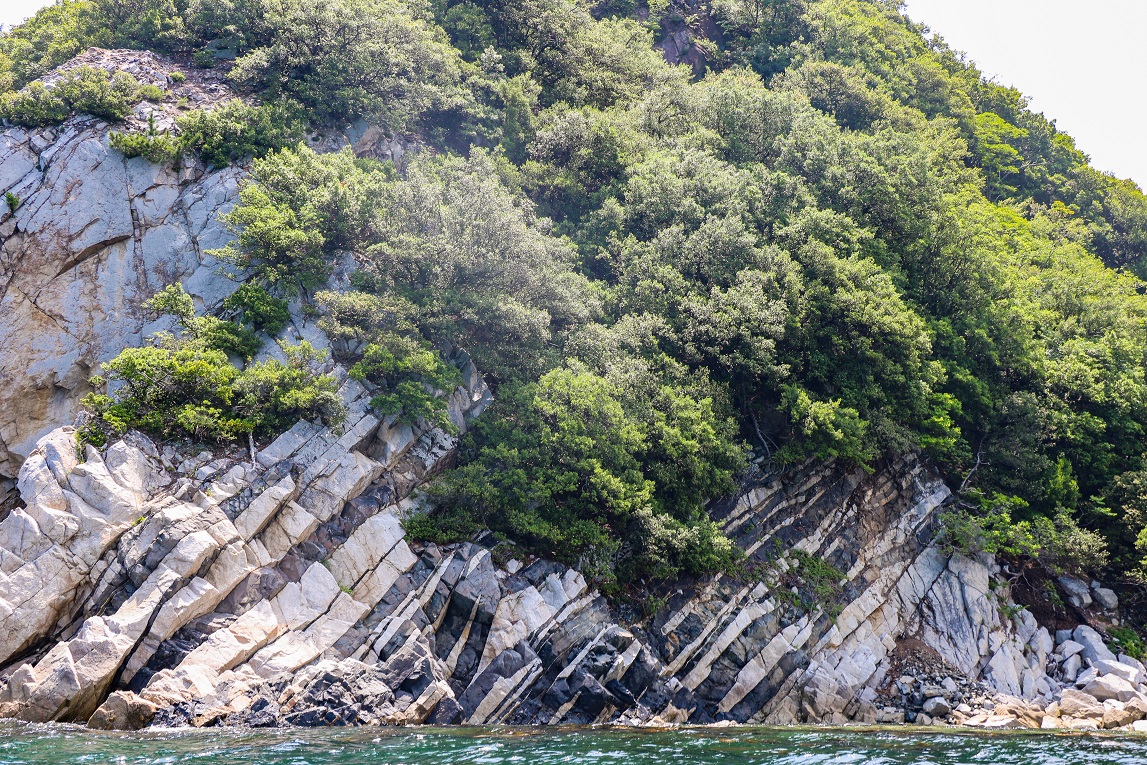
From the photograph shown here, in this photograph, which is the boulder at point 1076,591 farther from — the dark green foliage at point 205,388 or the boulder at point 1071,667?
the dark green foliage at point 205,388

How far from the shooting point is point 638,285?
39.0m

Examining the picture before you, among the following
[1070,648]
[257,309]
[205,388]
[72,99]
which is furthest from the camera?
[72,99]

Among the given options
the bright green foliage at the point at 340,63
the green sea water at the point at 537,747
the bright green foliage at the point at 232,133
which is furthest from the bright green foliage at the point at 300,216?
the green sea water at the point at 537,747

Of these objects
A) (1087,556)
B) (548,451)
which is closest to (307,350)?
(548,451)

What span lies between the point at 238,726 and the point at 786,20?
7207cm

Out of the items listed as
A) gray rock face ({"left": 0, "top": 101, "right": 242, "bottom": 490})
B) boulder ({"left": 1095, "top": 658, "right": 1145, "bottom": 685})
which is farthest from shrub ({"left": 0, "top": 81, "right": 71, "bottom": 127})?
boulder ({"left": 1095, "top": 658, "right": 1145, "bottom": 685})

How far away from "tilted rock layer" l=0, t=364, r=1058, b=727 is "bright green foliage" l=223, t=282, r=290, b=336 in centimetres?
397

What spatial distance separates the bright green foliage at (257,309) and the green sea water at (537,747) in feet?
50.7

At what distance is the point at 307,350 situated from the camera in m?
30.3

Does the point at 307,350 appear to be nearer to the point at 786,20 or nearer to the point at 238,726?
the point at 238,726

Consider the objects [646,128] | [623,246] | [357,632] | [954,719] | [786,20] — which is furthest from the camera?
[786,20]

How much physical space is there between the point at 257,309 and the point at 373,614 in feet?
41.6

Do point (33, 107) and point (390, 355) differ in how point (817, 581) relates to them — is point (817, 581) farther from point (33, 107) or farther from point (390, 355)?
point (33, 107)

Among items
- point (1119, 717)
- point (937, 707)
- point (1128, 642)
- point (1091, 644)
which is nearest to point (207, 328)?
point (937, 707)
